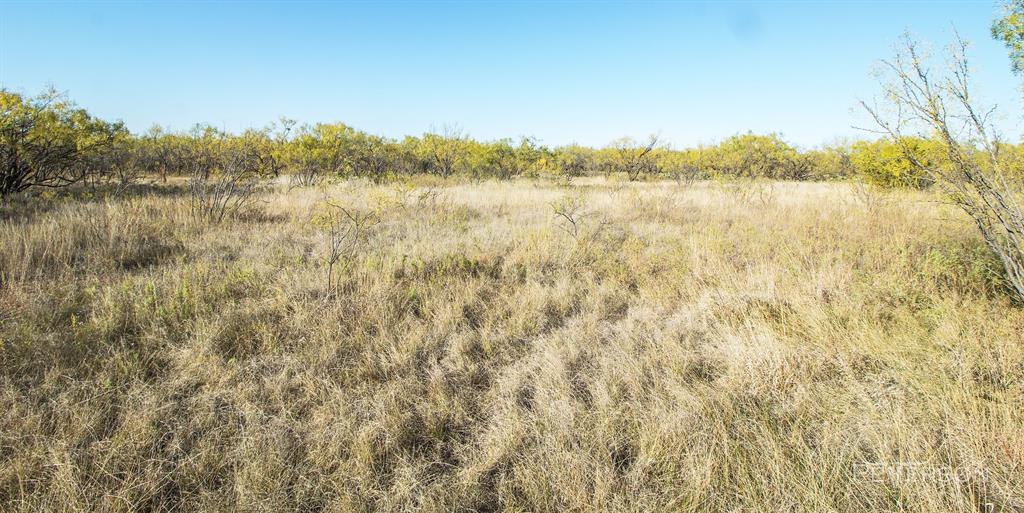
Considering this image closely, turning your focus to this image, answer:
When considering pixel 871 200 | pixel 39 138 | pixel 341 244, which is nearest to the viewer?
pixel 341 244

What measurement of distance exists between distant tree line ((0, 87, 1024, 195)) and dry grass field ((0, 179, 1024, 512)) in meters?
1.77

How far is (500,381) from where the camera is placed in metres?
2.63

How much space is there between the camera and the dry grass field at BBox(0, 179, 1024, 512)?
1.73 metres

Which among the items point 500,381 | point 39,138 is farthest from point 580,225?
point 39,138

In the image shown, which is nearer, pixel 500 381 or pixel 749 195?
pixel 500 381

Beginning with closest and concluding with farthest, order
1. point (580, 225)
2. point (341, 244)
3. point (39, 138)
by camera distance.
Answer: point (341, 244)
point (580, 225)
point (39, 138)

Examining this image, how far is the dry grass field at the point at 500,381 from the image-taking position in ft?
5.67

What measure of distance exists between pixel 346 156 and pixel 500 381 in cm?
1902

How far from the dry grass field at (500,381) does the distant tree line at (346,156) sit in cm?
177

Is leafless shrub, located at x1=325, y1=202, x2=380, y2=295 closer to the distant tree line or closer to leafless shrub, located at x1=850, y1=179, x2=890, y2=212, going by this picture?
the distant tree line

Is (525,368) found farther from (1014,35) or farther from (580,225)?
(1014,35)

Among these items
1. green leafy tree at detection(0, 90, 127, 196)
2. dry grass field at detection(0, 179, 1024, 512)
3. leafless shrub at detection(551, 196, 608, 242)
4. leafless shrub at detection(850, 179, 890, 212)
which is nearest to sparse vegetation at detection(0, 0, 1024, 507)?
dry grass field at detection(0, 179, 1024, 512)

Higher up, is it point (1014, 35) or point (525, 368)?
point (1014, 35)

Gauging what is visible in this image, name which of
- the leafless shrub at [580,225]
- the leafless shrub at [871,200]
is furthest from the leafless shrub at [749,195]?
the leafless shrub at [580,225]
